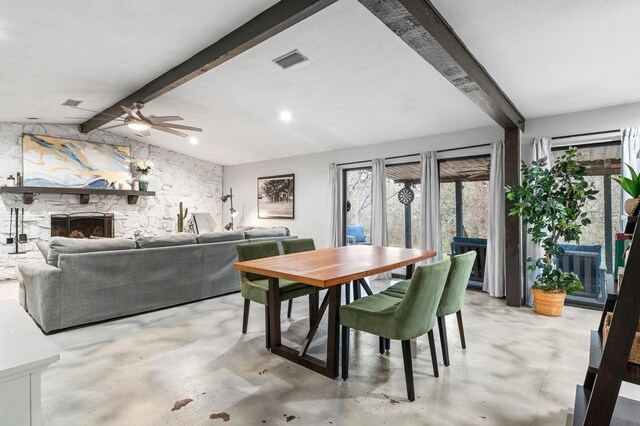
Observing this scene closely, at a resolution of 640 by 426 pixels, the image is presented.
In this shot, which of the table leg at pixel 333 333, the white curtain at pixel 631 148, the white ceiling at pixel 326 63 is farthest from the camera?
the white curtain at pixel 631 148

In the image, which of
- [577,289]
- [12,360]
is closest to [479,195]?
[577,289]

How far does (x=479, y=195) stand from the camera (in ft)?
16.9

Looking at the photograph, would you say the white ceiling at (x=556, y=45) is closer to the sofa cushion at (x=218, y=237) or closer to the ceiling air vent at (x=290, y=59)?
the ceiling air vent at (x=290, y=59)

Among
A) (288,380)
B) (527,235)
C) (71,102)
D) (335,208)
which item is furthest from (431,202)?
(71,102)

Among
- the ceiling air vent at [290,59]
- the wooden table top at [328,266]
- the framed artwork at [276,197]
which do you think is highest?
the ceiling air vent at [290,59]

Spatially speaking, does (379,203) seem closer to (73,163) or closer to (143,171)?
(143,171)

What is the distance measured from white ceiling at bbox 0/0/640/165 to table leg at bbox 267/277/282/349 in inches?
85.7

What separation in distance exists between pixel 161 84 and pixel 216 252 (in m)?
2.15

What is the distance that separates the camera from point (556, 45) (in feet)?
8.55

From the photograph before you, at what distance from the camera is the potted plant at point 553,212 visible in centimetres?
365

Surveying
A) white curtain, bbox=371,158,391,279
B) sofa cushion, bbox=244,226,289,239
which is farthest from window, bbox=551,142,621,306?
sofa cushion, bbox=244,226,289,239

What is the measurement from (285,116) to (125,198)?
4.29 metres

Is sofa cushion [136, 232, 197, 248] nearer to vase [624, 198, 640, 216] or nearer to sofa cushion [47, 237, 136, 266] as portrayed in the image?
sofa cushion [47, 237, 136, 266]

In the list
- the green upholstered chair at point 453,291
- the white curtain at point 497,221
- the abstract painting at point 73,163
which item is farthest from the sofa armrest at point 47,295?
the white curtain at point 497,221
